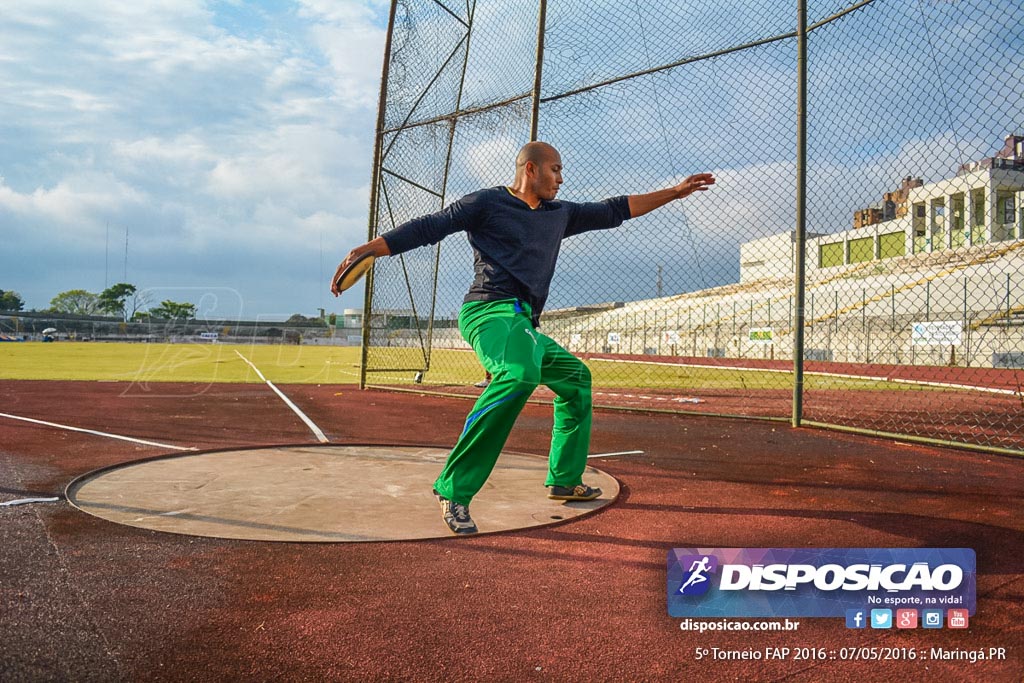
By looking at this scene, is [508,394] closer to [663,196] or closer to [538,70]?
[663,196]

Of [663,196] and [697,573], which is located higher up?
[663,196]

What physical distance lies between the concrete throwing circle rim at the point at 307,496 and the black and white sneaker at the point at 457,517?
6 centimetres

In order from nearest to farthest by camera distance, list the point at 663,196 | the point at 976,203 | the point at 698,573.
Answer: the point at 698,573
the point at 663,196
the point at 976,203

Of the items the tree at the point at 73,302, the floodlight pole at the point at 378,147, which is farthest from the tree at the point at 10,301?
the floodlight pole at the point at 378,147

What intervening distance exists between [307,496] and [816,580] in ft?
8.91

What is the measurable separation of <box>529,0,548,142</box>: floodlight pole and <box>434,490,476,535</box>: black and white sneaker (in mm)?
6958

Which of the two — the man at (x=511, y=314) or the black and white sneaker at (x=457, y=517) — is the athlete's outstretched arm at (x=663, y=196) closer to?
the man at (x=511, y=314)

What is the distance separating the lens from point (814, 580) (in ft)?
8.57

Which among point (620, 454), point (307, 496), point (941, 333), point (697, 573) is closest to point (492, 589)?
point (697, 573)

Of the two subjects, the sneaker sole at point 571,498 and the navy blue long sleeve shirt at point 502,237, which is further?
the sneaker sole at point 571,498

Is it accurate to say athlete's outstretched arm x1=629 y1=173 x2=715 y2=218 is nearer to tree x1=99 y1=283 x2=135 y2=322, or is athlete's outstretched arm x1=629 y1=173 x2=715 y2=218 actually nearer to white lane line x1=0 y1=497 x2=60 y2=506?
white lane line x1=0 y1=497 x2=60 y2=506

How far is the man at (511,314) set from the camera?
11.3 feet

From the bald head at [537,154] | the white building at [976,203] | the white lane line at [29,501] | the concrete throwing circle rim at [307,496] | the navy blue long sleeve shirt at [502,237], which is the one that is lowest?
the white lane line at [29,501]

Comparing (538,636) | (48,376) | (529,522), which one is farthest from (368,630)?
(48,376)
